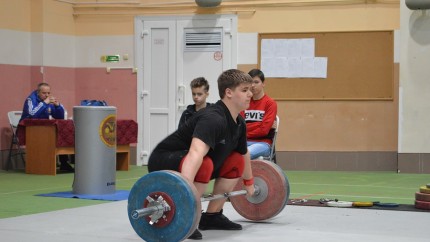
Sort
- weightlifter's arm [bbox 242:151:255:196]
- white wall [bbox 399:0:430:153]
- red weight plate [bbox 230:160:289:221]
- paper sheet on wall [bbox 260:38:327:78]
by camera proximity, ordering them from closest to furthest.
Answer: weightlifter's arm [bbox 242:151:255:196] → red weight plate [bbox 230:160:289:221] → white wall [bbox 399:0:430:153] → paper sheet on wall [bbox 260:38:327:78]

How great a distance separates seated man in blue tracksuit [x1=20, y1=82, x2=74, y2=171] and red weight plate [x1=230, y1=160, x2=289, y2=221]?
549 cm

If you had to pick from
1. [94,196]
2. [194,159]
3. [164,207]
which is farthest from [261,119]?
[164,207]

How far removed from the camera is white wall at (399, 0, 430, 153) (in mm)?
10227

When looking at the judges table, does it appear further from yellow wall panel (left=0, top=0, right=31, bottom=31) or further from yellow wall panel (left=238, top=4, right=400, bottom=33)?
yellow wall panel (left=238, top=4, right=400, bottom=33)

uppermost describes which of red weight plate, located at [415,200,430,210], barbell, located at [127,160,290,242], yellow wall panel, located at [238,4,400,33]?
yellow wall panel, located at [238,4,400,33]

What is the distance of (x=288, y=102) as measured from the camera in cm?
1107

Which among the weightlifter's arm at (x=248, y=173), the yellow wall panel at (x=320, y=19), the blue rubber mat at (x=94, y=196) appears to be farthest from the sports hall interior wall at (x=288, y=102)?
the weightlifter's arm at (x=248, y=173)

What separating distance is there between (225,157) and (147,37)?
7223mm

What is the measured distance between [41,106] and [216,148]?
6.17 metres

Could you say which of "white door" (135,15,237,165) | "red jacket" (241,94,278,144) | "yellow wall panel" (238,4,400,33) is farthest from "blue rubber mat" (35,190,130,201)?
"yellow wall panel" (238,4,400,33)

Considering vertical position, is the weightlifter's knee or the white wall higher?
the white wall

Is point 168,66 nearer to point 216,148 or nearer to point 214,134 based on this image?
point 216,148

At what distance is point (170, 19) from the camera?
38.0ft

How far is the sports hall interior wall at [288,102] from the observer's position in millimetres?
10773
